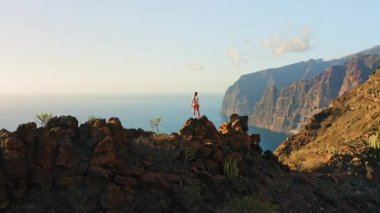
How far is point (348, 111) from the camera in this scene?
3688cm

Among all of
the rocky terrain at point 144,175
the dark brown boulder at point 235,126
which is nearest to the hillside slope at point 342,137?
the rocky terrain at point 144,175

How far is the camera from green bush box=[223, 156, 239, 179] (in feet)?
46.3

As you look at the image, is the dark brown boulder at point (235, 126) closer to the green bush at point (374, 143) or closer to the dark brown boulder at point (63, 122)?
the dark brown boulder at point (63, 122)

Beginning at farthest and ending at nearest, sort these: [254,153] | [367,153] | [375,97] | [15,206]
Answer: [375,97]
[367,153]
[254,153]
[15,206]

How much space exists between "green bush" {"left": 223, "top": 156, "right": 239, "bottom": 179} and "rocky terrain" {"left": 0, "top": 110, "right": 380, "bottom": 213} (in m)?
0.03

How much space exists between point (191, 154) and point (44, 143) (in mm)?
4454

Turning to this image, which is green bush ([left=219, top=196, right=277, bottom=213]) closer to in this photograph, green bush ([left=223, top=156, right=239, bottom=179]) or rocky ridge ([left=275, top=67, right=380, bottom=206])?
green bush ([left=223, top=156, right=239, bottom=179])

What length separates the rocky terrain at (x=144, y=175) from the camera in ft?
38.8

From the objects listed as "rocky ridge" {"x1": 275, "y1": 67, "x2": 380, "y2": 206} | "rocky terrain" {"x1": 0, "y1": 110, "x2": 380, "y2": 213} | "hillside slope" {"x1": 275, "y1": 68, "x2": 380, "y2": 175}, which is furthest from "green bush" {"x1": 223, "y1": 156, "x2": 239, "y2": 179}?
"hillside slope" {"x1": 275, "y1": 68, "x2": 380, "y2": 175}

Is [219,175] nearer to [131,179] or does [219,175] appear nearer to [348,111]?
[131,179]

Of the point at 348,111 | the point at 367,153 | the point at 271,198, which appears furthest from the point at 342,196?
the point at 348,111

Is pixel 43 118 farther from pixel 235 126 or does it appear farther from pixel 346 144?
pixel 346 144

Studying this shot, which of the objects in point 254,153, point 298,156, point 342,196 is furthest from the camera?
point 298,156

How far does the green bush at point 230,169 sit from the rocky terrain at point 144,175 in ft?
0.11
